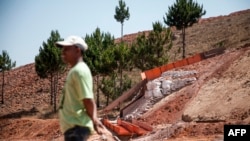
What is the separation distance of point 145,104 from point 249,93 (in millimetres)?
7358

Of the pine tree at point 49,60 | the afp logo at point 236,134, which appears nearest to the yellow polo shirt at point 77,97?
the afp logo at point 236,134

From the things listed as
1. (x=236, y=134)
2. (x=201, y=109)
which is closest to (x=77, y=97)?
(x=236, y=134)

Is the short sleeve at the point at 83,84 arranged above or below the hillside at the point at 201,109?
above

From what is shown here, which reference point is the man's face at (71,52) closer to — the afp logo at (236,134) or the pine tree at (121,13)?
the afp logo at (236,134)

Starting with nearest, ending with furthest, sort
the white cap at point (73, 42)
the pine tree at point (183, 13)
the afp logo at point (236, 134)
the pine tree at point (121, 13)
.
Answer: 1. the white cap at point (73, 42)
2. the afp logo at point (236, 134)
3. the pine tree at point (183, 13)
4. the pine tree at point (121, 13)

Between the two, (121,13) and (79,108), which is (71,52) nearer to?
(79,108)

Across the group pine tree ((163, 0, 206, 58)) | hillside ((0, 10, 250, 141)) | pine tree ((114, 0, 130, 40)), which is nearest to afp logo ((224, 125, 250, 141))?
hillside ((0, 10, 250, 141))

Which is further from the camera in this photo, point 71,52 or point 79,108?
point 71,52

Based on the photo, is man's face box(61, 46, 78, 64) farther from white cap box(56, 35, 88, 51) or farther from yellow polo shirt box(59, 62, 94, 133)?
yellow polo shirt box(59, 62, 94, 133)

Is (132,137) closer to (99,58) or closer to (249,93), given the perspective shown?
(249,93)

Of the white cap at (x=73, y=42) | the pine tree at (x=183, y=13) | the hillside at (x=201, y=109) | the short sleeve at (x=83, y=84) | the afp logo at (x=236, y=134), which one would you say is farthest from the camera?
the pine tree at (x=183, y=13)

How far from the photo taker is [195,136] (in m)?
13.4

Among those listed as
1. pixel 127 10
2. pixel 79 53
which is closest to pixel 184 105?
pixel 79 53

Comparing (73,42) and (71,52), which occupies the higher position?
(73,42)
